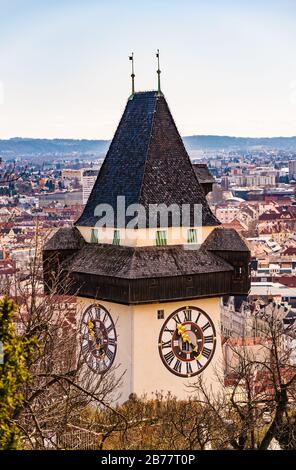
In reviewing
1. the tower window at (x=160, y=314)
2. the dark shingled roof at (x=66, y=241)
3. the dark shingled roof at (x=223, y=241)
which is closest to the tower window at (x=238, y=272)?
the dark shingled roof at (x=223, y=241)

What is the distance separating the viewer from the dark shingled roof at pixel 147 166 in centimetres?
2762

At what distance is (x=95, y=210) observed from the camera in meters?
28.5

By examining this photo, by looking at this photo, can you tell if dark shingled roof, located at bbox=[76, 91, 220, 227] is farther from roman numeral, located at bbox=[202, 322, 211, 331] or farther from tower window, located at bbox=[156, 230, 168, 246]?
roman numeral, located at bbox=[202, 322, 211, 331]

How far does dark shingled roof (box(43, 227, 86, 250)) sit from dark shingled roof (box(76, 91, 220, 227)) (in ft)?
1.06

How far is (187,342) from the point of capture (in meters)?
27.4

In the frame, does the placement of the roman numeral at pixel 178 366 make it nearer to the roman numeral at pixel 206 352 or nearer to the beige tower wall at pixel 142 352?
the beige tower wall at pixel 142 352

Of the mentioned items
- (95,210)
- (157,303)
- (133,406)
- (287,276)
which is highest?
(95,210)

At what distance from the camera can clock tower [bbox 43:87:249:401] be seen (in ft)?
87.6

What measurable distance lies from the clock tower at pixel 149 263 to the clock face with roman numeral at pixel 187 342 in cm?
2

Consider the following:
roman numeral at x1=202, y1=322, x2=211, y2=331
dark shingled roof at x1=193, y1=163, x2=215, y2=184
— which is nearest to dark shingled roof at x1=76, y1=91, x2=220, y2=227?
dark shingled roof at x1=193, y1=163, x2=215, y2=184

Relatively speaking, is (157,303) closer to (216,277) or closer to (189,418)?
(216,277)
